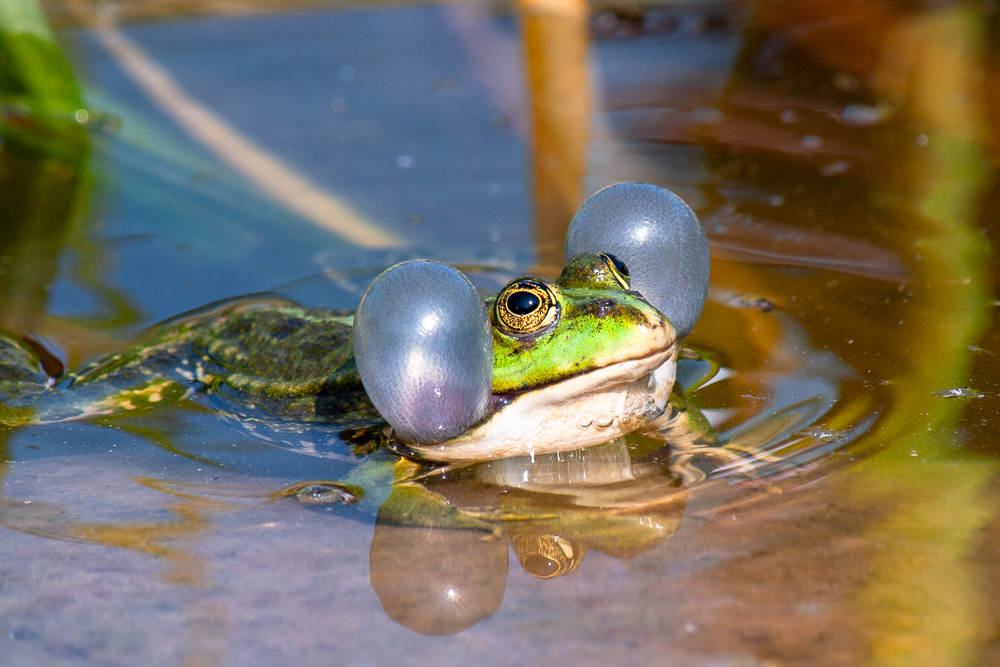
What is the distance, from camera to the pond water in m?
2.00

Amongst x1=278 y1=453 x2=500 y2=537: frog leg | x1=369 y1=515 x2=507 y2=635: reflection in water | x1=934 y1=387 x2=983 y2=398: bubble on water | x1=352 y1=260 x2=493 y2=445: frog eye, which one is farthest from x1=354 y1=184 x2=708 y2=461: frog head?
x1=934 y1=387 x2=983 y2=398: bubble on water

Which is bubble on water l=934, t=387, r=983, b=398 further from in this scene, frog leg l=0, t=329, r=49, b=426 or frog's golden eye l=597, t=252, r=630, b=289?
frog leg l=0, t=329, r=49, b=426

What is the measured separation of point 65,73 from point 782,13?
A: 16.0 ft

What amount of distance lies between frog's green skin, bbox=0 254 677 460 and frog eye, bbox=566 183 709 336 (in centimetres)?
14

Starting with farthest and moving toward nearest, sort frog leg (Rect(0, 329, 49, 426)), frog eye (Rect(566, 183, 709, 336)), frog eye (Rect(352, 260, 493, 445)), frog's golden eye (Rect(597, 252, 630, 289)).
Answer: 1. frog leg (Rect(0, 329, 49, 426))
2. frog eye (Rect(566, 183, 709, 336))
3. frog's golden eye (Rect(597, 252, 630, 289))
4. frog eye (Rect(352, 260, 493, 445))

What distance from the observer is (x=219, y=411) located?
10.5ft

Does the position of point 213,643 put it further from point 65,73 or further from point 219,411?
point 65,73

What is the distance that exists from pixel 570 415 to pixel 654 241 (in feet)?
2.04

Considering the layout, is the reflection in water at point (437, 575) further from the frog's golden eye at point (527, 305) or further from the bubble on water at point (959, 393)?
the bubble on water at point (959, 393)

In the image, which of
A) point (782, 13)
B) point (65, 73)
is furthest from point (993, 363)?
point (65, 73)

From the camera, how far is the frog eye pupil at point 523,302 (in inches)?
96.3

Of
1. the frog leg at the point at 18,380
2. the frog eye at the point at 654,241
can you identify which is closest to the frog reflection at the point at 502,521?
the frog eye at the point at 654,241

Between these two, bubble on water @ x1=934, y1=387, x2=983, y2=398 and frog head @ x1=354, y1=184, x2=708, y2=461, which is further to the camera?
bubble on water @ x1=934, y1=387, x2=983, y2=398

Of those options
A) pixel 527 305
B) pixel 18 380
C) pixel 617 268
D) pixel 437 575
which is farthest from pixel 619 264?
pixel 18 380
